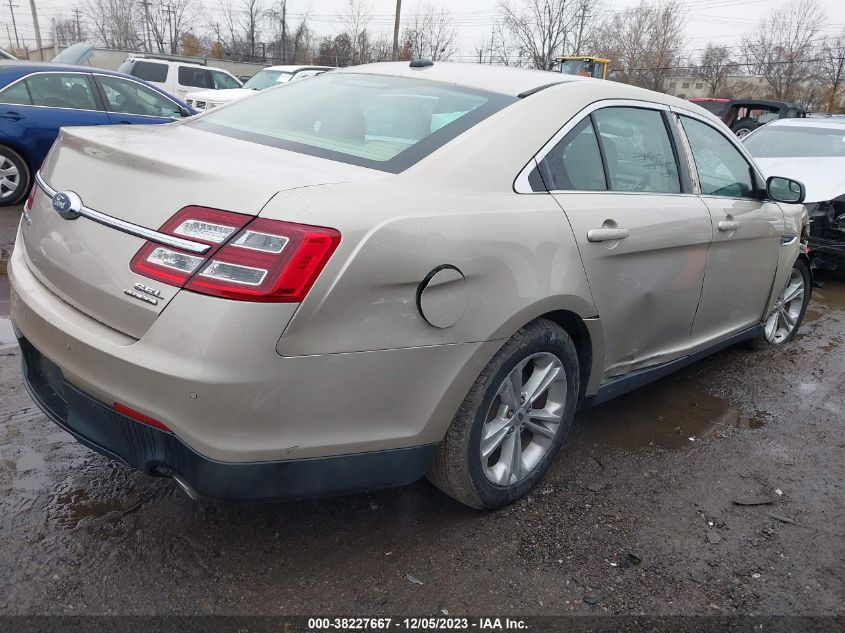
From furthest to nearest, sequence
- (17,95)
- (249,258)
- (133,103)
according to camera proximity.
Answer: (133,103) < (17,95) < (249,258)

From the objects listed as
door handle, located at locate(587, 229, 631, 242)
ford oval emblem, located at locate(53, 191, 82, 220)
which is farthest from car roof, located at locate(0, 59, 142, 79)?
door handle, located at locate(587, 229, 631, 242)

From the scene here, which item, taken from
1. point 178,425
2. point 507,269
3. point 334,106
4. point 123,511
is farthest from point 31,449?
point 507,269

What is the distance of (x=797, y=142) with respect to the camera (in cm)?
835

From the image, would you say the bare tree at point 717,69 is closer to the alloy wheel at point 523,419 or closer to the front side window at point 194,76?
the front side window at point 194,76

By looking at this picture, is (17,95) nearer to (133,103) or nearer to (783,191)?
(133,103)

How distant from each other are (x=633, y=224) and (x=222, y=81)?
1810 centimetres

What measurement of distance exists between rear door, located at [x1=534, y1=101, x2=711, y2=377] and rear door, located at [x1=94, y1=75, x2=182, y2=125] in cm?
655

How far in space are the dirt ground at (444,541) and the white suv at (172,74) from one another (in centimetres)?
1676

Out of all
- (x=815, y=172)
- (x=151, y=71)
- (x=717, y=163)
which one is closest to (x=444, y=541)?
(x=717, y=163)

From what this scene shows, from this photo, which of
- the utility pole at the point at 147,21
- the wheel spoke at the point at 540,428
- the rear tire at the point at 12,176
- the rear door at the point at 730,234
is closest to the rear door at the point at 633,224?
the rear door at the point at 730,234

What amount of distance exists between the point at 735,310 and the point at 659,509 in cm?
160

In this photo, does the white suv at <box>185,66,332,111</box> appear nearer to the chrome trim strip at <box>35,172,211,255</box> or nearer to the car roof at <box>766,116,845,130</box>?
the car roof at <box>766,116,845,130</box>

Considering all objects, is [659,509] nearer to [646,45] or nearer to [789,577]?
[789,577]

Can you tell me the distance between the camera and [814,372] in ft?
14.8
